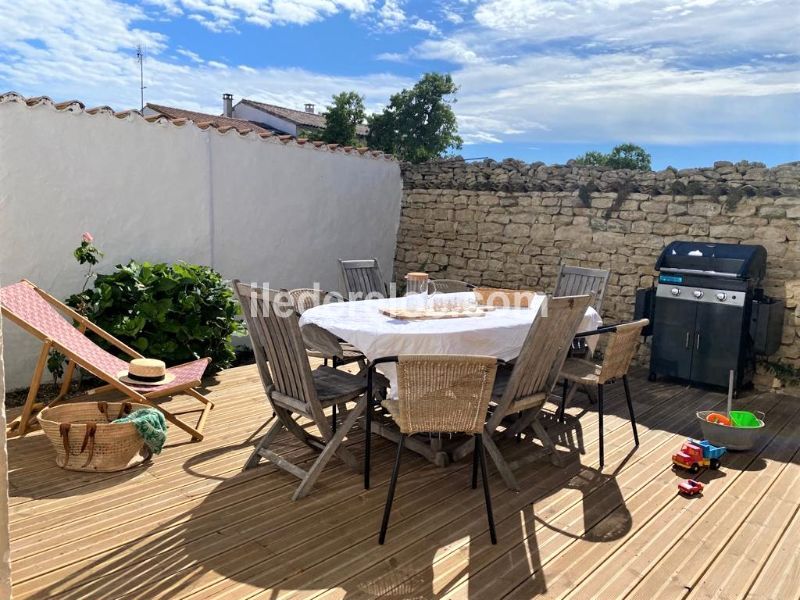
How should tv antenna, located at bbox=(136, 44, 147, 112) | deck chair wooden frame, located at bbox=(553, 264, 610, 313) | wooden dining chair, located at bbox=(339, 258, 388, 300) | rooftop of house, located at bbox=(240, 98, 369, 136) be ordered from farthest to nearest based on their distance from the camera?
1. rooftop of house, located at bbox=(240, 98, 369, 136)
2. tv antenna, located at bbox=(136, 44, 147, 112)
3. wooden dining chair, located at bbox=(339, 258, 388, 300)
4. deck chair wooden frame, located at bbox=(553, 264, 610, 313)

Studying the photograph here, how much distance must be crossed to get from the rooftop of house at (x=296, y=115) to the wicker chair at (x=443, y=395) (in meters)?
22.1

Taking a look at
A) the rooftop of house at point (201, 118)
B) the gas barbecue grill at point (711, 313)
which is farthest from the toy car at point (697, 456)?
the rooftop of house at point (201, 118)

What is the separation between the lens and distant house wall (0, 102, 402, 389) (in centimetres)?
486

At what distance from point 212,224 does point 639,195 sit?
177 inches

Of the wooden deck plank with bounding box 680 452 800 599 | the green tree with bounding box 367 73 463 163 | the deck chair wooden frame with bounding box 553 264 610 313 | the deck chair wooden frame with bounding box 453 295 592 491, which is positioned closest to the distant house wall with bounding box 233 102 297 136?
the green tree with bounding box 367 73 463 163

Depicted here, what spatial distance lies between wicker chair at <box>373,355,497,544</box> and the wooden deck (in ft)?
0.79

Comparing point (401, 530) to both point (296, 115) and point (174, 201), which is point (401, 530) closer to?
point (174, 201)

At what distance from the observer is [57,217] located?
502cm

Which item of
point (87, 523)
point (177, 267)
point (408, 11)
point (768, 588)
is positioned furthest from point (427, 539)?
point (408, 11)

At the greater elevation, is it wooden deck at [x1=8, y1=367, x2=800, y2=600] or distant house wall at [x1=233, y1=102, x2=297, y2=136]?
distant house wall at [x1=233, y1=102, x2=297, y2=136]

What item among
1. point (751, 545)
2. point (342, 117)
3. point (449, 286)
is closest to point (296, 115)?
point (342, 117)

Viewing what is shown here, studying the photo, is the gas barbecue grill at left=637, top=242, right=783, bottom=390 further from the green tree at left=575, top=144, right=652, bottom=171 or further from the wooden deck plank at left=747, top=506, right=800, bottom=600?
the green tree at left=575, top=144, right=652, bottom=171

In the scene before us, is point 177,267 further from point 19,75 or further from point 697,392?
point 697,392

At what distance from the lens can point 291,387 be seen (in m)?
3.31
